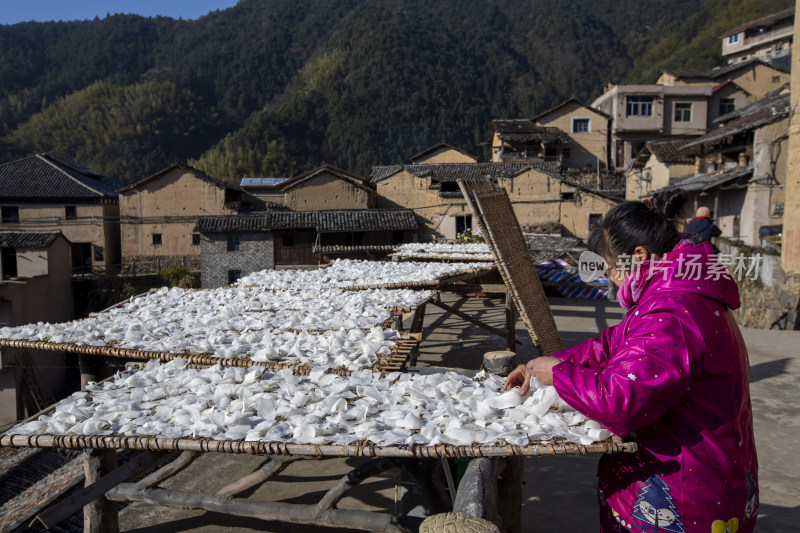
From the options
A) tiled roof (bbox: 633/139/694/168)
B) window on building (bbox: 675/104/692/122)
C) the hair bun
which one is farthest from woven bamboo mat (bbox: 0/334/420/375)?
window on building (bbox: 675/104/692/122)

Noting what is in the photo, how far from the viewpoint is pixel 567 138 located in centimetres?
3344

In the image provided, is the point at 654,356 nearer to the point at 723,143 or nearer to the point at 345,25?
the point at 723,143

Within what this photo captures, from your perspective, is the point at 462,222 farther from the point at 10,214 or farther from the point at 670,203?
the point at 670,203

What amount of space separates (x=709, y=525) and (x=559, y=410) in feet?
1.88

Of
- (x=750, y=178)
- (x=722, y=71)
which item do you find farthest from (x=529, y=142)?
(x=750, y=178)

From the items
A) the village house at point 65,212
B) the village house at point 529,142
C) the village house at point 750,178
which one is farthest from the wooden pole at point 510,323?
the village house at point 529,142

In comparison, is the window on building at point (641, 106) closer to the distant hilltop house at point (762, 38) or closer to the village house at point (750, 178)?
the distant hilltop house at point (762, 38)

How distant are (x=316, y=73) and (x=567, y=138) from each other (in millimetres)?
41579

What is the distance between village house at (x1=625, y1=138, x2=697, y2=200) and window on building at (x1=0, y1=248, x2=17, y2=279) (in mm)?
23782

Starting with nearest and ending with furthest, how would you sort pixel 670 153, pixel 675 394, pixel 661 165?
pixel 675 394
pixel 670 153
pixel 661 165

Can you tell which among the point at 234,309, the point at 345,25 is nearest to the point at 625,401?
the point at 234,309

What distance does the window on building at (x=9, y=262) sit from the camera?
62.5ft

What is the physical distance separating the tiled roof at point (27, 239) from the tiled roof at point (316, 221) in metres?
5.56

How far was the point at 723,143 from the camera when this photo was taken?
1850 cm
